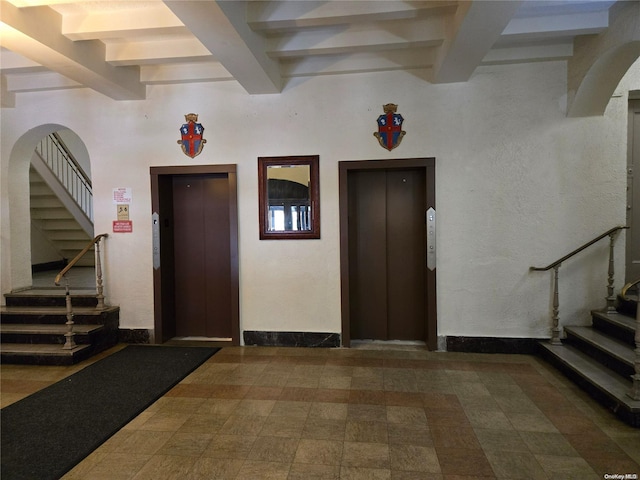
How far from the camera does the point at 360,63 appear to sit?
4043 millimetres

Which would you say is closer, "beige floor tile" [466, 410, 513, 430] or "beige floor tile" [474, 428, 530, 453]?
"beige floor tile" [474, 428, 530, 453]

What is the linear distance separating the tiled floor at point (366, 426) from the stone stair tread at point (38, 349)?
0.20 m

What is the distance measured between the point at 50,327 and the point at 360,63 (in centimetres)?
482

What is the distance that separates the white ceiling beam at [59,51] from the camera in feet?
9.75

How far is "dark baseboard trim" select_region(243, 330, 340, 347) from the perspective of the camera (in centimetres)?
436

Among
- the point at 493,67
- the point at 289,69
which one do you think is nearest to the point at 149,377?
the point at 289,69

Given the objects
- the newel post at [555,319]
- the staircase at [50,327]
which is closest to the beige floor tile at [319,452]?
the newel post at [555,319]

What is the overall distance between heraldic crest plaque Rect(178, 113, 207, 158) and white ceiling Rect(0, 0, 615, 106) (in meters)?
0.47

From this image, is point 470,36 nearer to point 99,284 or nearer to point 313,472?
point 313,472

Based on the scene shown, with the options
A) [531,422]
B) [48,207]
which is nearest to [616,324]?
[531,422]

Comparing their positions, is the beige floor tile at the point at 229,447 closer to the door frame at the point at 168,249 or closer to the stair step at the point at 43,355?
the door frame at the point at 168,249

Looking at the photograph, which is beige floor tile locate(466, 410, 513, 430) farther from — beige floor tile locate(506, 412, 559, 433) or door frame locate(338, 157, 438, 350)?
door frame locate(338, 157, 438, 350)

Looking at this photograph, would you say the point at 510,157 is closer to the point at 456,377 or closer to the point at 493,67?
the point at 493,67

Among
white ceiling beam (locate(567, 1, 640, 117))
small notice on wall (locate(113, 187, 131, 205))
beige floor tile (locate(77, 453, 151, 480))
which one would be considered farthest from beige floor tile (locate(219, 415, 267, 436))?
white ceiling beam (locate(567, 1, 640, 117))
